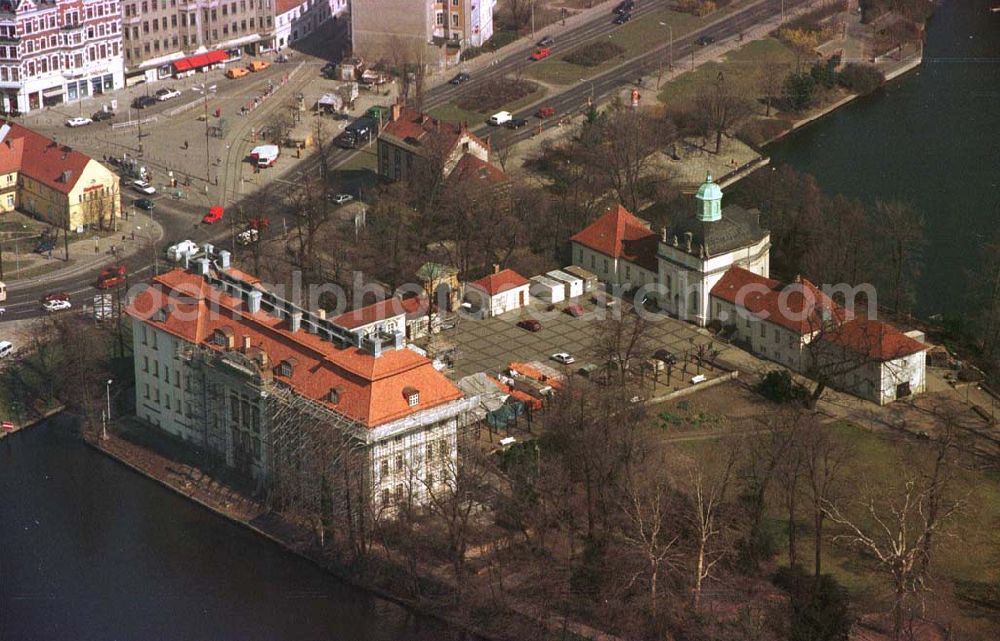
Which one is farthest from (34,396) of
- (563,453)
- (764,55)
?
(764,55)

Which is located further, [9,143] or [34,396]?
[9,143]

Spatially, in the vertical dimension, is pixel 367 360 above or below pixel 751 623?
above

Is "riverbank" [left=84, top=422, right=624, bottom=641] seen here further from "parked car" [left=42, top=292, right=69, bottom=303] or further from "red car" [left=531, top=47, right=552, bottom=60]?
"red car" [left=531, top=47, right=552, bottom=60]

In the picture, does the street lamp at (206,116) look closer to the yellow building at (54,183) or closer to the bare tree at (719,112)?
the yellow building at (54,183)

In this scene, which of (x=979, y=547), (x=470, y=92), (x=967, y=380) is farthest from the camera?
(x=470, y=92)

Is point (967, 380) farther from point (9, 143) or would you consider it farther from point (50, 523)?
point (9, 143)

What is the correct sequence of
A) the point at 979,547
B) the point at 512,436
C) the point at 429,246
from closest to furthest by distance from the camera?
the point at 979,547 → the point at 512,436 → the point at 429,246

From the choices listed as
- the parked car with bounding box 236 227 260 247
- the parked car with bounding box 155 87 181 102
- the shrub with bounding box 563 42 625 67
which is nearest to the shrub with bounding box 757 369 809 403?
the parked car with bounding box 236 227 260 247
